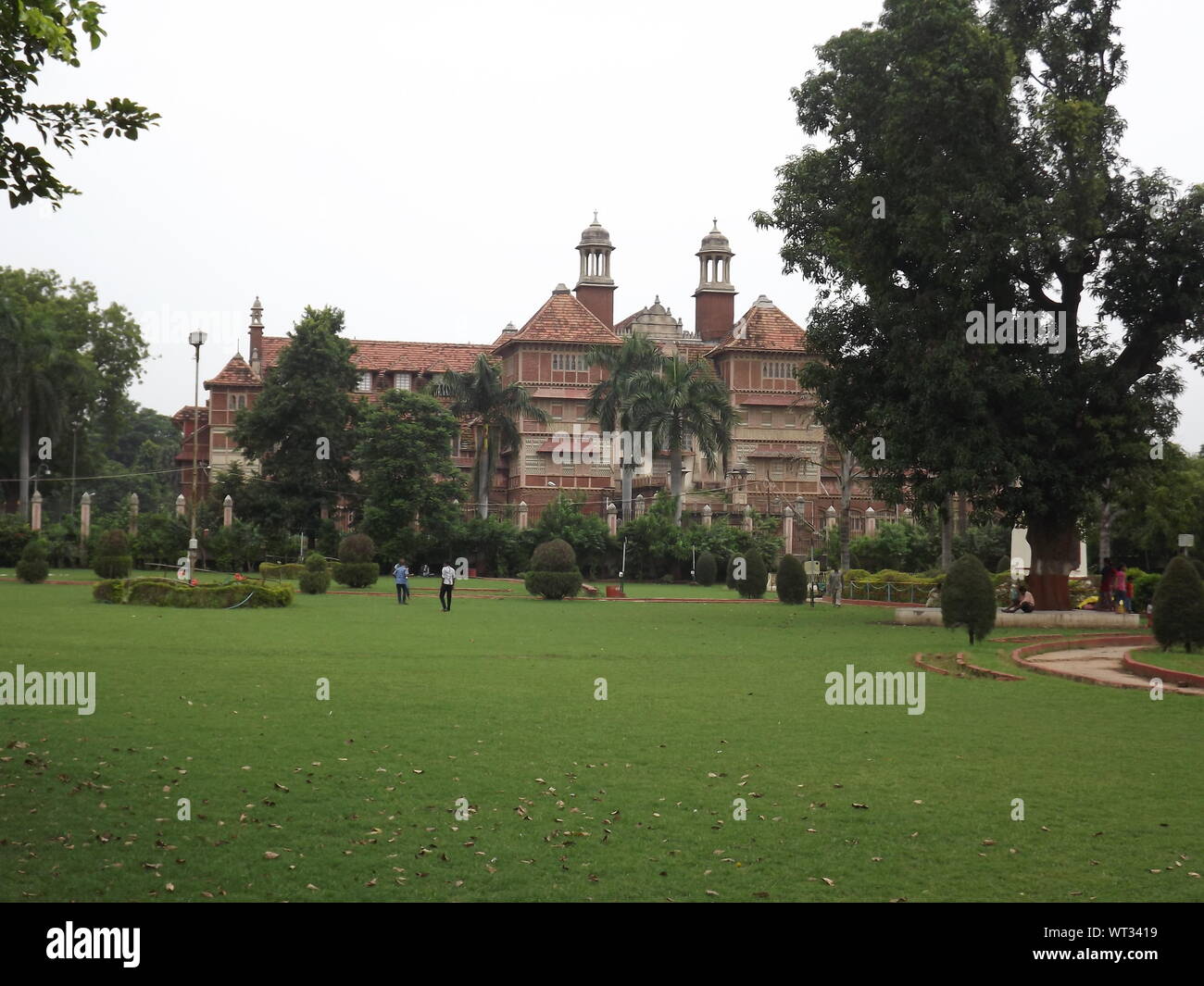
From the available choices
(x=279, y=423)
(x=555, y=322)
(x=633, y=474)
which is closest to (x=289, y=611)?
(x=279, y=423)

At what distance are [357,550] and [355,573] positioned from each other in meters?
0.90

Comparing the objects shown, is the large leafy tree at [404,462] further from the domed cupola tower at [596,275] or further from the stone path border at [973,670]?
the stone path border at [973,670]

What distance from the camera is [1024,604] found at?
29.0 m

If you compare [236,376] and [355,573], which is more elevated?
[236,376]

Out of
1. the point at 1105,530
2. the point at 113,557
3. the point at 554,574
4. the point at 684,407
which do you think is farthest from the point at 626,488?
the point at 113,557

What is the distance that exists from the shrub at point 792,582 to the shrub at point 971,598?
15.2m

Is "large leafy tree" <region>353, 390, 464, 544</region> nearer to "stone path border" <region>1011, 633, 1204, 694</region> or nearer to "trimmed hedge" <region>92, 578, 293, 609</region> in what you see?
"trimmed hedge" <region>92, 578, 293, 609</region>

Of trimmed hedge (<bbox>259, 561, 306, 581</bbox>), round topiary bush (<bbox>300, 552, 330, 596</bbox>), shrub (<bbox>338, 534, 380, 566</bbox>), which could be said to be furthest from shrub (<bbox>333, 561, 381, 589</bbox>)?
round topiary bush (<bbox>300, 552, 330, 596</bbox>)

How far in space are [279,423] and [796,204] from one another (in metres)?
31.5

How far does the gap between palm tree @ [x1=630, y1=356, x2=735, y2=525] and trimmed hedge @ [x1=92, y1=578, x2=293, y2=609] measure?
27.0m

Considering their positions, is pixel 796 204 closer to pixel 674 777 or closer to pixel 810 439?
pixel 674 777

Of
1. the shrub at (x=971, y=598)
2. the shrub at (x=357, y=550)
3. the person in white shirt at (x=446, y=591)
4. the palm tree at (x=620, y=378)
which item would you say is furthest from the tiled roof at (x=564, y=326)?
the shrub at (x=971, y=598)

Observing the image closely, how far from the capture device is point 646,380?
56.4 meters

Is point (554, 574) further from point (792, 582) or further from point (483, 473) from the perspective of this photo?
point (483, 473)
